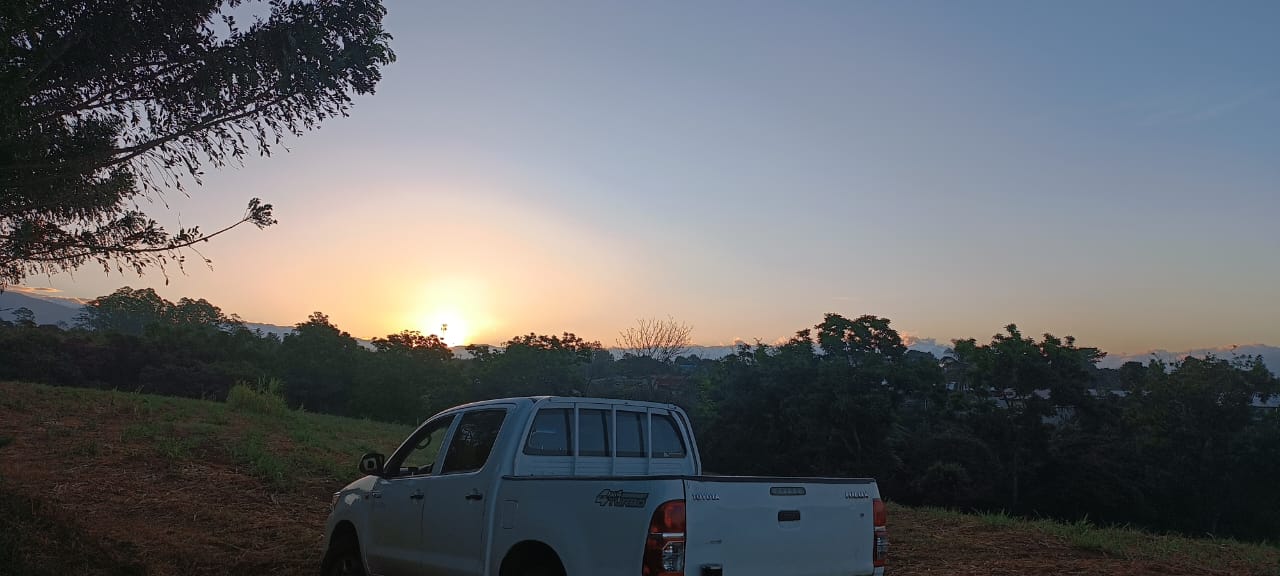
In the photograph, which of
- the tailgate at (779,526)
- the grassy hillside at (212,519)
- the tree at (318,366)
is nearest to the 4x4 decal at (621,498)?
the tailgate at (779,526)

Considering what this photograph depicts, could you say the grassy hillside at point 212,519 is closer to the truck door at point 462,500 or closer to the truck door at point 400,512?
the truck door at point 400,512

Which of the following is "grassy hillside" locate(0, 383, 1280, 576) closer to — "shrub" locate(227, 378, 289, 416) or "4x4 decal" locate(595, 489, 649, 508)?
"shrub" locate(227, 378, 289, 416)

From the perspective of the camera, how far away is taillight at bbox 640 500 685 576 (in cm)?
494

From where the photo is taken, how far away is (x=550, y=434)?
6.73 metres

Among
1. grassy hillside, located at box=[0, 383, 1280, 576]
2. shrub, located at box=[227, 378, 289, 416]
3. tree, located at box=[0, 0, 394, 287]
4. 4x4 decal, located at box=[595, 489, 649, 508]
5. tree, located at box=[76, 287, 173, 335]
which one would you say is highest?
tree, located at box=[76, 287, 173, 335]

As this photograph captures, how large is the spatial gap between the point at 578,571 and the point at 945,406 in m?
42.6

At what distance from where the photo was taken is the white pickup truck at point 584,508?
5082 millimetres

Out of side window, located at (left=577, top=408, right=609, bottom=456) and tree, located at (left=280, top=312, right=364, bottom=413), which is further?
tree, located at (left=280, top=312, right=364, bottom=413)

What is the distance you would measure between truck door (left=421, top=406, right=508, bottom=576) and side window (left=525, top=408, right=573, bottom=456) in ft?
0.88

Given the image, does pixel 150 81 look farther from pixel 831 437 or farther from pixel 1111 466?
pixel 1111 466

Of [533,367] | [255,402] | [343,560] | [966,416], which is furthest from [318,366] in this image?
[343,560]

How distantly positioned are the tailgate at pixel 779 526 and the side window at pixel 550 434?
1836 mm

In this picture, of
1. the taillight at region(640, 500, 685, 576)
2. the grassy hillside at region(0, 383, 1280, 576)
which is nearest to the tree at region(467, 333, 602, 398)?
the grassy hillside at region(0, 383, 1280, 576)

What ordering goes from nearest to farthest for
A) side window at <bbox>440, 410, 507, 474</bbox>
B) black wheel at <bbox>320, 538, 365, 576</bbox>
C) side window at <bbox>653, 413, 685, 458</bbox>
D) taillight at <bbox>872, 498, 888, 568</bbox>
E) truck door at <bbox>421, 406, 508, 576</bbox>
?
taillight at <bbox>872, 498, 888, 568</bbox>
truck door at <bbox>421, 406, 508, 576</bbox>
side window at <bbox>440, 410, 507, 474</bbox>
side window at <bbox>653, 413, 685, 458</bbox>
black wheel at <bbox>320, 538, 365, 576</bbox>
